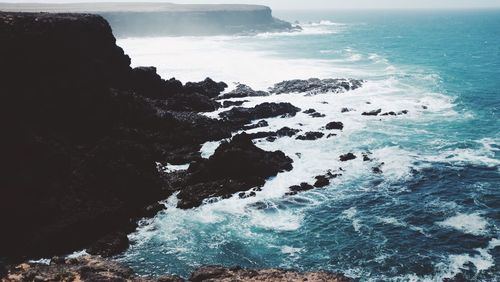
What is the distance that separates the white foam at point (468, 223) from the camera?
27.1 m

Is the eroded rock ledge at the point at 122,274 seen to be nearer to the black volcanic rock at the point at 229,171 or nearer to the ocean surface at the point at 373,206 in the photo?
the ocean surface at the point at 373,206

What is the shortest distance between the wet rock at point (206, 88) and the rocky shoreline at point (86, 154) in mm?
12718

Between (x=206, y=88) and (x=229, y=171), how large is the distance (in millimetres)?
29666

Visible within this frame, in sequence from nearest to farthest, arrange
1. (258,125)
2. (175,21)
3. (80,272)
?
(80,272) → (258,125) → (175,21)

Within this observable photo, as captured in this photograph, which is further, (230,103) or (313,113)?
(230,103)

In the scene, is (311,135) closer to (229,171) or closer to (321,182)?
(321,182)

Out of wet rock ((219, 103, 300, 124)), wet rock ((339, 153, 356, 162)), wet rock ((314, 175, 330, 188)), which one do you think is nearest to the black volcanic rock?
wet rock ((314, 175, 330, 188))

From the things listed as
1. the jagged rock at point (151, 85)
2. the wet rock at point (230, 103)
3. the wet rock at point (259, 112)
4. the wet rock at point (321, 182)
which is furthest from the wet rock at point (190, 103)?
the wet rock at point (321, 182)

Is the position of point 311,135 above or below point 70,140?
below

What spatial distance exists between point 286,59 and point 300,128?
53548mm

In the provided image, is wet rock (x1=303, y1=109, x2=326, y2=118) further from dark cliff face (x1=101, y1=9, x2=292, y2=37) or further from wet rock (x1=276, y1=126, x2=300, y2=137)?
dark cliff face (x1=101, y1=9, x2=292, y2=37)

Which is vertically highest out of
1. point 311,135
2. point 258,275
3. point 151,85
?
point 151,85

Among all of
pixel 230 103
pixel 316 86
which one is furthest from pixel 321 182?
pixel 316 86

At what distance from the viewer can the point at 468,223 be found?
Result: 28000 millimetres
